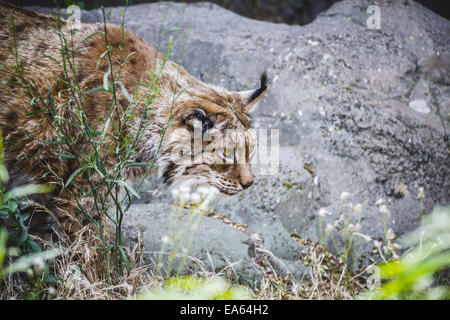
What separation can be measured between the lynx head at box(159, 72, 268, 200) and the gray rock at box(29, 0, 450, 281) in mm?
443

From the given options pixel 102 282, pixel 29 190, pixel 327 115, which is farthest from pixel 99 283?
pixel 327 115

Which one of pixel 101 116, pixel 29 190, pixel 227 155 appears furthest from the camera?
pixel 227 155

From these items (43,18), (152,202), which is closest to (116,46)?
(43,18)

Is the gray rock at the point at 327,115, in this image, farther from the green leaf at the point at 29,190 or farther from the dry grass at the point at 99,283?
the green leaf at the point at 29,190

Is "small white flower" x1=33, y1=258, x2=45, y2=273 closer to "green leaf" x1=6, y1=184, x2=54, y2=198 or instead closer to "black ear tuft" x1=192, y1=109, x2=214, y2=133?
"green leaf" x1=6, y1=184, x2=54, y2=198

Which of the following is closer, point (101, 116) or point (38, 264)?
point (38, 264)

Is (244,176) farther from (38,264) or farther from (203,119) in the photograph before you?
(38,264)

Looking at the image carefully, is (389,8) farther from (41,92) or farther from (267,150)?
(41,92)

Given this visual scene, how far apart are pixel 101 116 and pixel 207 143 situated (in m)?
0.76

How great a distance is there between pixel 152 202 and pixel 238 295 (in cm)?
170

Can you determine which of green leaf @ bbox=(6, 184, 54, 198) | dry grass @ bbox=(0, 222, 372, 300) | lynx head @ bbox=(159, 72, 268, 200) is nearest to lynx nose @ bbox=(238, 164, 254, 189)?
lynx head @ bbox=(159, 72, 268, 200)

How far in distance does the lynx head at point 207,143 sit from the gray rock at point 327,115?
443 millimetres

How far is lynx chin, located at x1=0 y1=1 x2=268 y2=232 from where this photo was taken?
2.58 meters

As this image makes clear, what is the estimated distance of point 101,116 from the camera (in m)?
2.67
